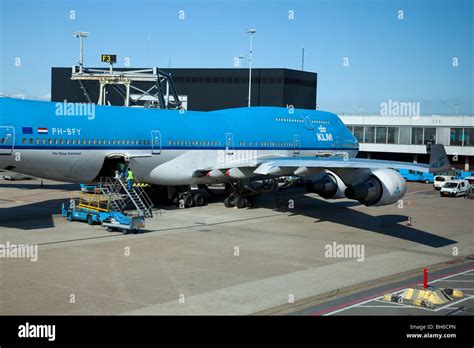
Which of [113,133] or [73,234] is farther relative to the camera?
[113,133]

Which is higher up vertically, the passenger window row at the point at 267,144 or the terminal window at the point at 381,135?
the terminal window at the point at 381,135

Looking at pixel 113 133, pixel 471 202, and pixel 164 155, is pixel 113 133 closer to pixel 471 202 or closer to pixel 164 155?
pixel 164 155

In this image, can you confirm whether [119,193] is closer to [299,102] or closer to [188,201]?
[188,201]

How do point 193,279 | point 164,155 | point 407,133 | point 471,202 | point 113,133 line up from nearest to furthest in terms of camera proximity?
point 193,279
point 113,133
point 164,155
point 471,202
point 407,133

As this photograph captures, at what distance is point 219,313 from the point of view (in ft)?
52.5

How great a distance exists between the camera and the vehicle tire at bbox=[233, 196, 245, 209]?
36.8 metres

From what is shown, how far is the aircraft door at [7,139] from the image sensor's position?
26.6m

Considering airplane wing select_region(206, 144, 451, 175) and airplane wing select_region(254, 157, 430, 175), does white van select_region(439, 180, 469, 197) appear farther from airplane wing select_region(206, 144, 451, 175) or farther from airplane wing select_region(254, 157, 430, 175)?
airplane wing select_region(254, 157, 430, 175)

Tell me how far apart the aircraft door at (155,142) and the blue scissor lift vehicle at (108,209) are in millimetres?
2845

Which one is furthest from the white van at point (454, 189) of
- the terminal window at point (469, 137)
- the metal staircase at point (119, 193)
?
the metal staircase at point (119, 193)

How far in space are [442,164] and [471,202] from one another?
24.1m

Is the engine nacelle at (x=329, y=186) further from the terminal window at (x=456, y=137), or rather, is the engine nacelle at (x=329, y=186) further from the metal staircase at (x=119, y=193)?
the terminal window at (x=456, y=137)

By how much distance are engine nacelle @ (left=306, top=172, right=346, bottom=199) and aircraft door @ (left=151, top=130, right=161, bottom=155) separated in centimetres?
869
